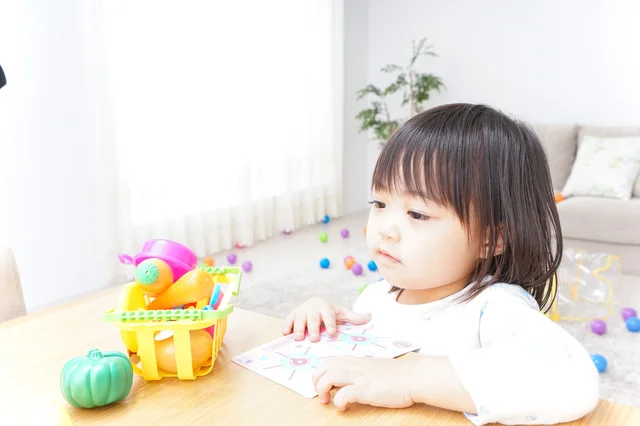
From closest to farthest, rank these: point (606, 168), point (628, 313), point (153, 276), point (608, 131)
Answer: point (153, 276) < point (628, 313) < point (606, 168) < point (608, 131)

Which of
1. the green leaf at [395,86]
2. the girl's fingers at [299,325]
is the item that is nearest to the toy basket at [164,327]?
the girl's fingers at [299,325]

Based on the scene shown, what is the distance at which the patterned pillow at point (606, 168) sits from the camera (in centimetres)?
395

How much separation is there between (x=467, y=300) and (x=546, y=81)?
451 centimetres

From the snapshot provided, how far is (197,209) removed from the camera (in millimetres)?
3971

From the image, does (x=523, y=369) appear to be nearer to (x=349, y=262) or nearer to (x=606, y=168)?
(x=349, y=262)

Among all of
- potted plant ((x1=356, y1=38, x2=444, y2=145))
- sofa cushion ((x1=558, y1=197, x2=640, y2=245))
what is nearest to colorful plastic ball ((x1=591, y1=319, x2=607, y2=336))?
sofa cushion ((x1=558, y1=197, x2=640, y2=245))

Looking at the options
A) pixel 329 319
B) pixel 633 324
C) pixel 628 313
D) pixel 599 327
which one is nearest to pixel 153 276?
pixel 329 319

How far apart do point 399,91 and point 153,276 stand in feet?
16.5

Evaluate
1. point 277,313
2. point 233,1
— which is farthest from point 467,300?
point 233,1

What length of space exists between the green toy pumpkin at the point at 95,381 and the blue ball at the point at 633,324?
250 cm

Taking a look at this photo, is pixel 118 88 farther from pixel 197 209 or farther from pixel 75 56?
pixel 197 209

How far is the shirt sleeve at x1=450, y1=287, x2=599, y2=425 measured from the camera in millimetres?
666

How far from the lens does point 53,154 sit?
3.16 m

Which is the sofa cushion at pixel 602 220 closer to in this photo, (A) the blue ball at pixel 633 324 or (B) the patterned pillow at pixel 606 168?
(B) the patterned pillow at pixel 606 168
